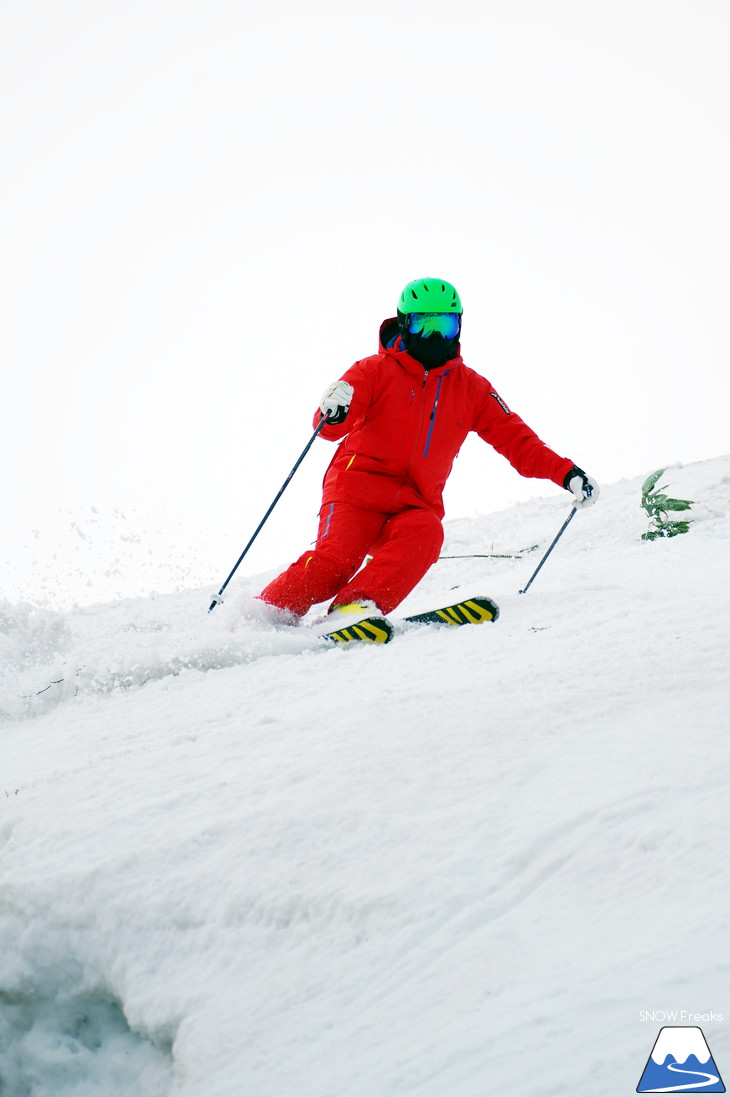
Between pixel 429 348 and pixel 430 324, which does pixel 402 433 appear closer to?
pixel 429 348

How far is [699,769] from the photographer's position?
1800 mm

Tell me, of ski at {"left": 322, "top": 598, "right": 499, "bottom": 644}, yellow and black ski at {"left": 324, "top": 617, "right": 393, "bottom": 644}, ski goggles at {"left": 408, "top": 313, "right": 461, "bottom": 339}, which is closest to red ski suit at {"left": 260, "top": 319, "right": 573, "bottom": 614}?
ski goggles at {"left": 408, "top": 313, "right": 461, "bottom": 339}

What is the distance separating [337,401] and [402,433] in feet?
1.45

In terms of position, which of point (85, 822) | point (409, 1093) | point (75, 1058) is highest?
point (85, 822)

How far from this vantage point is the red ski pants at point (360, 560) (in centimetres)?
388

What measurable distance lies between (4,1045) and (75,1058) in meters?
0.16

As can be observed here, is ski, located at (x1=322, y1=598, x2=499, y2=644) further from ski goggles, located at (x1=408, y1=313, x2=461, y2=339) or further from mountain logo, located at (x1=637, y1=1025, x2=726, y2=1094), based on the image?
mountain logo, located at (x1=637, y1=1025, x2=726, y2=1094)

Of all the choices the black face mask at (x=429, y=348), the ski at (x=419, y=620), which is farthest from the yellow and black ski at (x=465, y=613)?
the black face mask at (x=429, y=348)

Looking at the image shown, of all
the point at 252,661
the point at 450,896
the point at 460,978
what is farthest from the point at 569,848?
the point at 252,661

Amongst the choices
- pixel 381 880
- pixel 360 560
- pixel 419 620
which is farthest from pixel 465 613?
pixel 381 880

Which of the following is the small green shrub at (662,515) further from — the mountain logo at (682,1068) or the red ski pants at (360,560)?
the mountain logo at (682,1068)

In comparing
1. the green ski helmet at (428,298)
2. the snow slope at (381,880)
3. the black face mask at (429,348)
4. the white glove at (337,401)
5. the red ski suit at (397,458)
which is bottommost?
the snow slope at (381,880)

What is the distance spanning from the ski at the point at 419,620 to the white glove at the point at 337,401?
3.24ft

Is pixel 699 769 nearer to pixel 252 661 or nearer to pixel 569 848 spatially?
pixel 569 848
